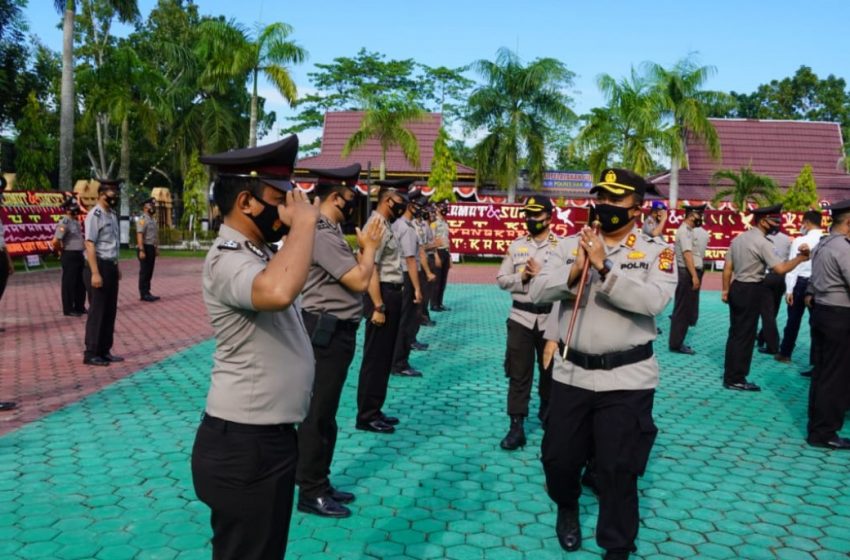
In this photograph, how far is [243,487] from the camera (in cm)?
230

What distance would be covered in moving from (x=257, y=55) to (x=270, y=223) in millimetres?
25004

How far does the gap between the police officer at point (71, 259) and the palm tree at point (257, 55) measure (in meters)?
13.4

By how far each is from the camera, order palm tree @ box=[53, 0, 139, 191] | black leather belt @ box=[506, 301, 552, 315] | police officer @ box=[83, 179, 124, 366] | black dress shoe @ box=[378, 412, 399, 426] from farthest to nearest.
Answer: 1. palm tree @ box=[53, 0, 139, 191]
2. police officer @ box=[83, 179, 124, 366]
3. black dress shoe @ box=[378, 412, 399, 426]
4. black leather belt @ box=[506, 301, 552, 315]

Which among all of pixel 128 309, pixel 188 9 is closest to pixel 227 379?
pixel 128 309

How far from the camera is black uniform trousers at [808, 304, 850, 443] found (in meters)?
5.70

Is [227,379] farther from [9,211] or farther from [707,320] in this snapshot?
[9,211]

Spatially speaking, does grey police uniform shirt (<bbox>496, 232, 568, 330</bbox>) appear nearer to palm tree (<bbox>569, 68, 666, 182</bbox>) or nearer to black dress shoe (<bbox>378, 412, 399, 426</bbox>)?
black dress shoe (<bbox>378, 412, 399, 426</bbox>)

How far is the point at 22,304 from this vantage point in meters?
13.0

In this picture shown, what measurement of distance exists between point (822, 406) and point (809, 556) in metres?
2.33

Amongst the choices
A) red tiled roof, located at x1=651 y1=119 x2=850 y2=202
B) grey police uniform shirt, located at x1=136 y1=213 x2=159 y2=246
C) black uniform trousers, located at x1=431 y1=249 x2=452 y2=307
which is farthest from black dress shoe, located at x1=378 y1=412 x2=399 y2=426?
red tiled roof, located at x1=651 y1=119 x2=850 y2=202

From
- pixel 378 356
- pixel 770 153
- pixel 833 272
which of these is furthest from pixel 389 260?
pixel 770 153

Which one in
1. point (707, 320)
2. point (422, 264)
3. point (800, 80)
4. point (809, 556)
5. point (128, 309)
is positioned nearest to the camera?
point (809, 556)

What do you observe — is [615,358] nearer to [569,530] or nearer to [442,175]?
[569,530]

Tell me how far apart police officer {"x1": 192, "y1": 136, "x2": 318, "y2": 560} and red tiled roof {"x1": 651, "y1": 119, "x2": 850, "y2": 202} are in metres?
30.0
